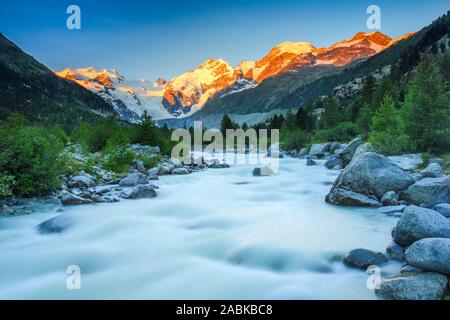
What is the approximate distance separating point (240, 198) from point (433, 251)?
9.87m

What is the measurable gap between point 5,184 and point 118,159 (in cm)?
990

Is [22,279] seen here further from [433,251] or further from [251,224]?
[433,251]

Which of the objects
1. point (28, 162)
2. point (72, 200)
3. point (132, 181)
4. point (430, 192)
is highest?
point (28, 162)

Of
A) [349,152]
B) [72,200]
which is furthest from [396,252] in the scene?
[349,152]

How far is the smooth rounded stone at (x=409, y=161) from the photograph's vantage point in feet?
52.5

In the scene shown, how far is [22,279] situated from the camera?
6.80 m

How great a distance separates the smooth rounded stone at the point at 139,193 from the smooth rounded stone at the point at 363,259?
31.0ft

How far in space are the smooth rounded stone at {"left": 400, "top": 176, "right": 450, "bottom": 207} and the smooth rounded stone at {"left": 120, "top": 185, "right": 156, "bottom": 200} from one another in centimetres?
967

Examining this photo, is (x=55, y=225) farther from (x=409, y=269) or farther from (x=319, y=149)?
(x=319, y=149)

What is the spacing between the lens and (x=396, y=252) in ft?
22.1

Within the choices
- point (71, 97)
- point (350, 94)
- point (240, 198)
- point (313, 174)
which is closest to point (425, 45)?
point (350, 94)

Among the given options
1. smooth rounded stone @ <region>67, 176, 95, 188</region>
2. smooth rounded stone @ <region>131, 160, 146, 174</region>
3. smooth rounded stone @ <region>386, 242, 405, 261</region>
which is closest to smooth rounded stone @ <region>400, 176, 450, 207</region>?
smooth rounded stone @ <region>386, 242, 405, 261</region>

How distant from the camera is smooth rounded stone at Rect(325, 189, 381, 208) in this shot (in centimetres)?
1133

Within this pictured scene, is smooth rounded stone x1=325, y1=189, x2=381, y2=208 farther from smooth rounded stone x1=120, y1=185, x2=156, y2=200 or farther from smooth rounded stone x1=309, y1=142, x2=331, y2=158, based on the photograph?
smooth rounded stone x1=309, y1=142, x2=331, y2=158
